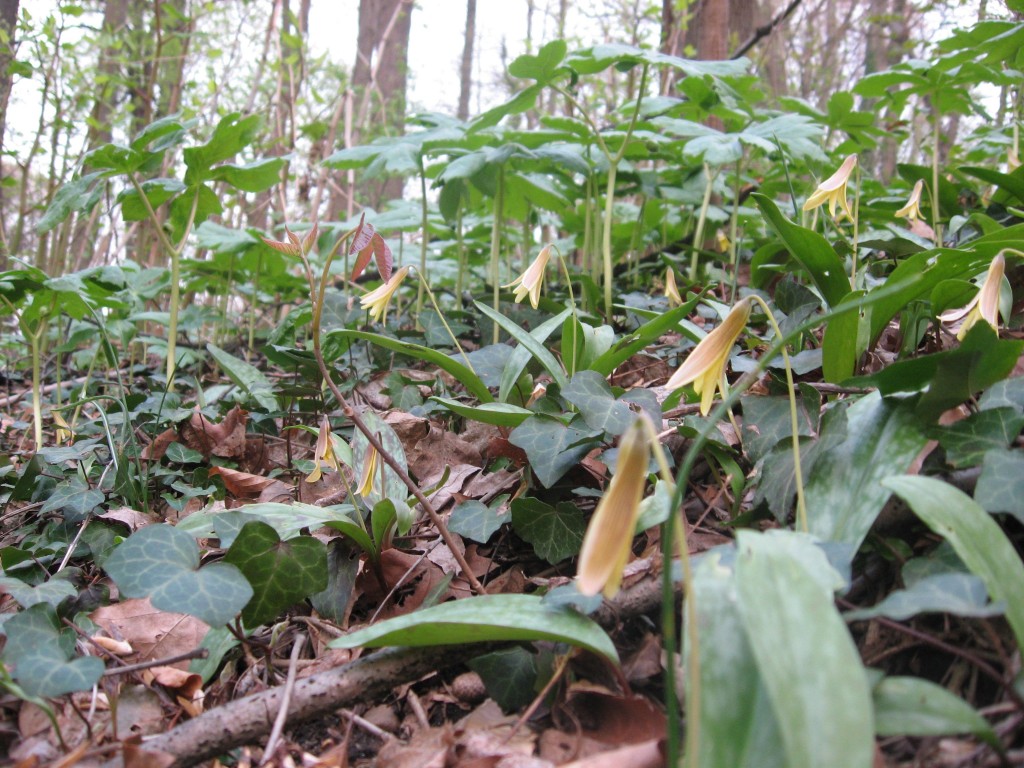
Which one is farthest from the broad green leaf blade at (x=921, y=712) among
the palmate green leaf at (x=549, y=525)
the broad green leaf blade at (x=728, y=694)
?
the palmate green leaf at (x=549, y=525)

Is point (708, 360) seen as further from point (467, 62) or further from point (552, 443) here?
point (467, 62)

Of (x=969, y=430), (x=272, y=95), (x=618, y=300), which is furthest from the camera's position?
(x=272, y=95)

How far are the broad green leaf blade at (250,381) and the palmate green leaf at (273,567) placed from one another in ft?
3.42

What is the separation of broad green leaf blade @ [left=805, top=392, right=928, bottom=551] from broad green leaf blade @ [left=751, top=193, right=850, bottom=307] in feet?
1.10

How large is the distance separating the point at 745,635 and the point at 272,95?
4.89 m

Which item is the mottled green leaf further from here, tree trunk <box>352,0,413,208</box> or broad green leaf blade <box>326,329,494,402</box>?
tree trunk <box>352,0,413,208</box>

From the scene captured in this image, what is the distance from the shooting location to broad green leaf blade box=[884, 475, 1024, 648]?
71 cm

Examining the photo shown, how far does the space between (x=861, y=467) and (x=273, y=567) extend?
3.05 feet

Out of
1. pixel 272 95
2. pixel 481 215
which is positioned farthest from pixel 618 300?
pixel 272 95

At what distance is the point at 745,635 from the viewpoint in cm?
65

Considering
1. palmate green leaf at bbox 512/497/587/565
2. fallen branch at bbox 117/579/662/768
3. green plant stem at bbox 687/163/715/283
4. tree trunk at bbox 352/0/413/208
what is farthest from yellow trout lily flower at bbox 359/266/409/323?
tree trunk at bbox 352/0/413/208

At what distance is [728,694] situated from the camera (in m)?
0.63

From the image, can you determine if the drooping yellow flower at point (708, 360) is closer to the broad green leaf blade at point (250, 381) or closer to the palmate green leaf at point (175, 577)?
the palmate green leaf at point (175, 577)

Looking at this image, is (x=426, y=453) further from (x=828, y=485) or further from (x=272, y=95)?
(x=272, y=95)
